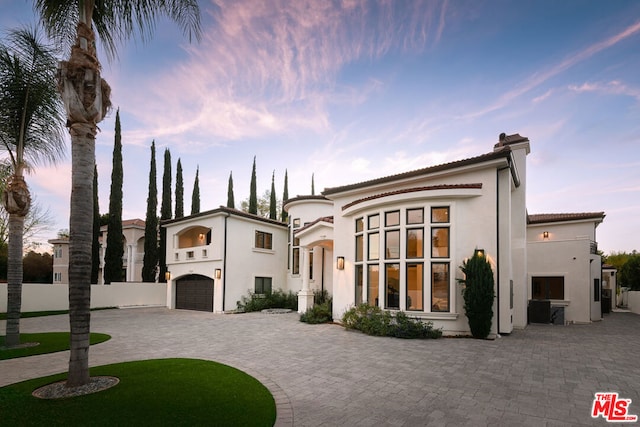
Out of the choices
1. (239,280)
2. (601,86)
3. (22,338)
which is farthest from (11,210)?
(601,86)

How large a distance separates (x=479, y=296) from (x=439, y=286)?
4.09 feet

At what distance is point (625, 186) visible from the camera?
50.5ft

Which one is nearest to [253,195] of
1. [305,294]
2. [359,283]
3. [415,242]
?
[305,294]

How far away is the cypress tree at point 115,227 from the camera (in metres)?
24.4

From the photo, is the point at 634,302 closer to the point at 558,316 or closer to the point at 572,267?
the point at 572,267

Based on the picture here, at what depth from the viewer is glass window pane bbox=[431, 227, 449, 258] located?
10.5m

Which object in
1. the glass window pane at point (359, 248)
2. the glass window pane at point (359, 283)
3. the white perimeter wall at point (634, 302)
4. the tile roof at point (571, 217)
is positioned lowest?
the white perimeter wall at point (634, 302)

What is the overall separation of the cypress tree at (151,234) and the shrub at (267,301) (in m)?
11.6

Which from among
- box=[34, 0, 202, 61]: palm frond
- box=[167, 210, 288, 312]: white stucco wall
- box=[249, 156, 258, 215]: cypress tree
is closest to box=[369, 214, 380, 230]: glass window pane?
box=[34, 0, 202, 61]: palm frond

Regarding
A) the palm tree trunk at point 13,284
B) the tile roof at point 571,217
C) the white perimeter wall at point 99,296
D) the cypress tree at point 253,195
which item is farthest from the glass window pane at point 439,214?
the cypress tree at point 253,195

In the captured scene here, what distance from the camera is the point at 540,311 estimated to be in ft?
48.3

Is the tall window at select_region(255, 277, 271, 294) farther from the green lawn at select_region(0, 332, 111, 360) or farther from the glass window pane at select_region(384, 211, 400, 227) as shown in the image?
the glass window pane at select_region(384, 211, 400, 227)

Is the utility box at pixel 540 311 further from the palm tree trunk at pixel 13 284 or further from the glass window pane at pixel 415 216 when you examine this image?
the palm tree trunk at pixel 13 284

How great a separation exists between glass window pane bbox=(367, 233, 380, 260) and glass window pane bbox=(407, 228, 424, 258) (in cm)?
124
